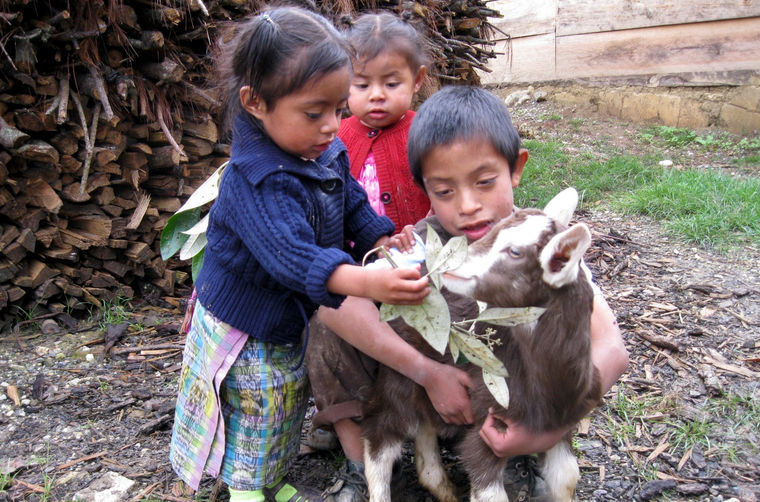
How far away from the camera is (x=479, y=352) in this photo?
188 cm

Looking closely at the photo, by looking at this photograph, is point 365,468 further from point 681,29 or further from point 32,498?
point 681,29

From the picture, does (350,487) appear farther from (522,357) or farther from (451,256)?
(451,256)

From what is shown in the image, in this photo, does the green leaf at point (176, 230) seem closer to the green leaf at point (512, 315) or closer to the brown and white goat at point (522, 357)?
the brown and white goat at point (522, 357)

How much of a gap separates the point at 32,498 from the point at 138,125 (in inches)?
92.0

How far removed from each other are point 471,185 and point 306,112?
27.5 inches

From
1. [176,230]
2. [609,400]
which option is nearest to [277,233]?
[176,230]

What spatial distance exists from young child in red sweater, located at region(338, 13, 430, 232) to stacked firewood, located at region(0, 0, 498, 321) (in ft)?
5.01

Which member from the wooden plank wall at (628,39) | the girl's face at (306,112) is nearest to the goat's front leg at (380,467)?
the girl's face at (306,112)

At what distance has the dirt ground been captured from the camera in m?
2.76

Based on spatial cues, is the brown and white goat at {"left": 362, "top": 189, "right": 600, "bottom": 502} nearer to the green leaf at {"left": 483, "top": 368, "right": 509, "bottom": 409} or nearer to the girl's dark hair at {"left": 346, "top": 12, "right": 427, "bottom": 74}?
the green leaf at {"left": 483, "top": 368, "right": 509, "bottom": 409}

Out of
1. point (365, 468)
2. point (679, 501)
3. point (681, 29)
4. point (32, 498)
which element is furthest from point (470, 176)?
point (681, 29)

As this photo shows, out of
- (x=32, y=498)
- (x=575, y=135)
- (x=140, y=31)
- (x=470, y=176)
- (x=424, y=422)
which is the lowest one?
(x=575, y=135)

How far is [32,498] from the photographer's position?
104 inches

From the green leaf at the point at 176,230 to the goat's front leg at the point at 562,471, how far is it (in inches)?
68.5
